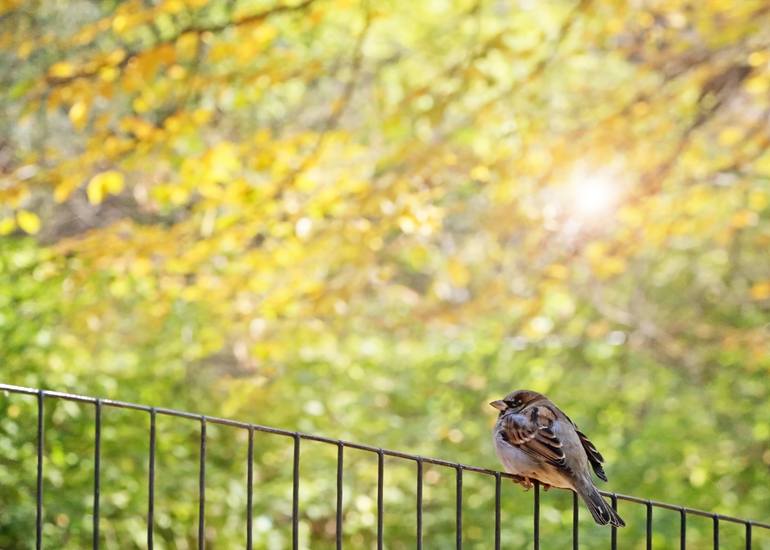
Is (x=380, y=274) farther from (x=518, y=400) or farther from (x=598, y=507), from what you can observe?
(x=598, y=507)

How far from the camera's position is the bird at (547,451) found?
2.54m

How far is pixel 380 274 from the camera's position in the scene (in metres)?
4.98

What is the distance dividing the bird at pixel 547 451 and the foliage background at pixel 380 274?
200cm


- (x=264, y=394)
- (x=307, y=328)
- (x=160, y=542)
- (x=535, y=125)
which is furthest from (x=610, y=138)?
(x=160, y=542)

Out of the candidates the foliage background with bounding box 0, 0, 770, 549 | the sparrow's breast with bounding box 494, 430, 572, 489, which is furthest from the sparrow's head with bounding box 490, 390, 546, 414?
the foliage background with bounding box 0, 0, 770, 549

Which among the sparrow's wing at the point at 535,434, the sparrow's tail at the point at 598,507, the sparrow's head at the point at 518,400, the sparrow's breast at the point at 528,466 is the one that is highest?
the sparrow's head at the point at 518,400

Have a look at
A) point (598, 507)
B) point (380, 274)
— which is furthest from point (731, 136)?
point (598, 507)

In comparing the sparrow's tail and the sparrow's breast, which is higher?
the sparrow's breast

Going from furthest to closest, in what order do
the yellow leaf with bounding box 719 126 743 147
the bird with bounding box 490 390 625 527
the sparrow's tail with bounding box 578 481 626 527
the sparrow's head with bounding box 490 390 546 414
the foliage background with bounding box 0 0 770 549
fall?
the yellow leaf with bounding box 719 126 743 147 < the foliage background with bounding box 0 0 770 549 < the sparrow's head with bounding box 490 390 546 414 < the bird with bounding box 490 390 625 527 < the sparrow's tail with bounding box 578 481 626 527

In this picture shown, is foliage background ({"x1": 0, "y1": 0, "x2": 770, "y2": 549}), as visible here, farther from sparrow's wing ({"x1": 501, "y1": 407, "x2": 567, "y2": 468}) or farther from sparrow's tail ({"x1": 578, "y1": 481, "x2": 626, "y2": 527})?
sparrow's tail ({"x1": 578, "y1": 481, "x2": 626, "y2": 527})

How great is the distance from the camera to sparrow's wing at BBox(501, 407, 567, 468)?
2.59 m

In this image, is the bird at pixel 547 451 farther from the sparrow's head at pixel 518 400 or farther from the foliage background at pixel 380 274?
the foliage background at pixel 380 274

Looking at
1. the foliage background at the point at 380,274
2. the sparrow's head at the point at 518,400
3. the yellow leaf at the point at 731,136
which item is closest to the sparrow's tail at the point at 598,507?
the sparrow's head at the point at 518,400

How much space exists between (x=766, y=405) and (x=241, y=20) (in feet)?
12.3
